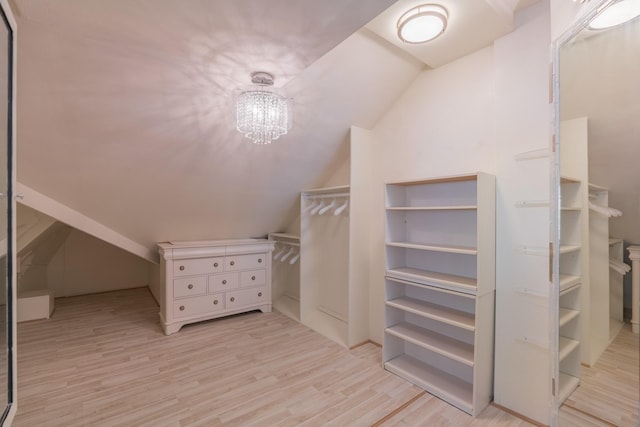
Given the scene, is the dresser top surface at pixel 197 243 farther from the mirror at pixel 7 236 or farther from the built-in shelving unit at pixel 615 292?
the built-in shelving unit at pixel 615 292

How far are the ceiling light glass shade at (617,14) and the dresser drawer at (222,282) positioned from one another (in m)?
3.31

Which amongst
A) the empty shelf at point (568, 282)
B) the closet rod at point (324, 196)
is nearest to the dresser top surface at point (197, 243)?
the closet rod at point (324, 196)

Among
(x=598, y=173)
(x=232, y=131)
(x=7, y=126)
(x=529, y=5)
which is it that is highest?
(x=529, y=5)

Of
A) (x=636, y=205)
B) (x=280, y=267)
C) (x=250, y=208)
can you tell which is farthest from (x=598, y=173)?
(x=280, y=267)

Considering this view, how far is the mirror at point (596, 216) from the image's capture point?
3.23ft

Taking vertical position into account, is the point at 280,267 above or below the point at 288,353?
above

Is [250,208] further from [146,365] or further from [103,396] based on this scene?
[103,396]

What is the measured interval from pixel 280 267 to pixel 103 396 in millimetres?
2292

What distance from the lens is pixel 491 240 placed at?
181cm

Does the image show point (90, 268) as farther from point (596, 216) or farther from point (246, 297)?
point (596, 216)

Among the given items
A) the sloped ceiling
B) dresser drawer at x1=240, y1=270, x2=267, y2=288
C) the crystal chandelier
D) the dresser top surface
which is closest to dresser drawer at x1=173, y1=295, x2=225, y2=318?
dresser drawer at x1=240, y1=270, x2=267, y2=288

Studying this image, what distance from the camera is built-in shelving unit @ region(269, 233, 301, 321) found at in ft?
11.7

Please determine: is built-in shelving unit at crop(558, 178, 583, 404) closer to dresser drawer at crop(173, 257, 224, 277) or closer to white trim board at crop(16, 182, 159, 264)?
dresser drawer at crop(173, 257, 224, 277)

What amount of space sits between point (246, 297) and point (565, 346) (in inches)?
112
